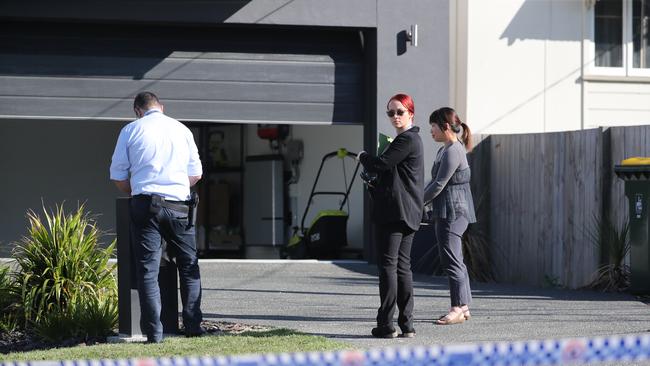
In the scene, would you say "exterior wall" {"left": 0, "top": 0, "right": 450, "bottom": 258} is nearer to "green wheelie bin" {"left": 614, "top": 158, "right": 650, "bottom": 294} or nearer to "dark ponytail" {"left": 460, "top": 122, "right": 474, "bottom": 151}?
"green wheelie bin" {"left": 614, "top": 158, "right": 650, "bottom": 294}

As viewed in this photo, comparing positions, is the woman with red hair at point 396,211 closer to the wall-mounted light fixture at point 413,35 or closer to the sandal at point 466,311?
the sandal at point 466,311

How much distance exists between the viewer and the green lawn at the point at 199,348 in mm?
7586

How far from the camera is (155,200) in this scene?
8203 mm

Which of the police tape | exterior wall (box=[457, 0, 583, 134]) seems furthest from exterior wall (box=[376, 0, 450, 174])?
the police tape

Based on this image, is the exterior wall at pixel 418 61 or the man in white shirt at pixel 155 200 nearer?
the man in white shirt at pixel 155 200

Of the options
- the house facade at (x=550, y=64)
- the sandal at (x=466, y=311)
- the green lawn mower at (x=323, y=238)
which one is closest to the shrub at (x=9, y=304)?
the sandal at (x=466, y=311)

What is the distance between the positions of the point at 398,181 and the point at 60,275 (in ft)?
9.77

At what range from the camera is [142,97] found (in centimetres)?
850

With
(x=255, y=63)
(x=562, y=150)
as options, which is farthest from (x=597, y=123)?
(x=255, y=63)

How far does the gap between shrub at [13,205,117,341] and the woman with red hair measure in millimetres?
2222

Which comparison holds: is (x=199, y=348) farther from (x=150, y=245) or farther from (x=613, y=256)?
(x=613, y=256)

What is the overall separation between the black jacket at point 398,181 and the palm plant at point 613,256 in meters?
4.82

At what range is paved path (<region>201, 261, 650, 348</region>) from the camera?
29.4 ft

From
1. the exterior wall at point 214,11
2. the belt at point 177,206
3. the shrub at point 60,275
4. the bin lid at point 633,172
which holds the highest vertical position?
the exterior wall at point 214,11
